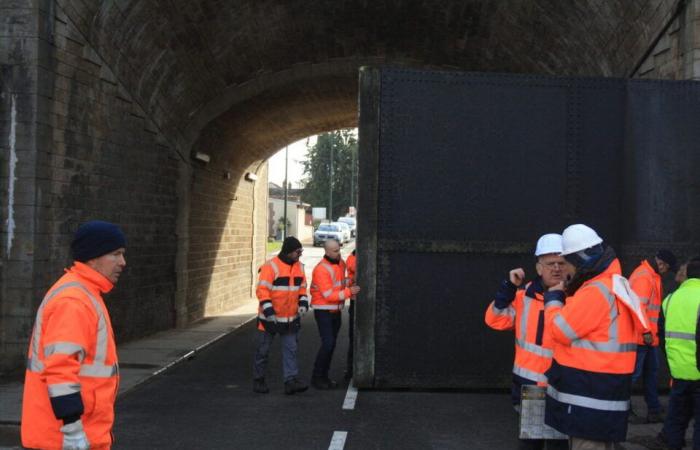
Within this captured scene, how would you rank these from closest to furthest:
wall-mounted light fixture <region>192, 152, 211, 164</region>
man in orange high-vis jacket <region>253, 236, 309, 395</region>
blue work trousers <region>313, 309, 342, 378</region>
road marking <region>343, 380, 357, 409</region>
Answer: road marking <region>343, 380, 357, 409</region>
man in orange high-vis jacket <region>253, 236, 309, 395</region>
blue work trousers <region>313, 309, 342, 378</region>
wall-mounted light fixture <region>192, 152, 211, 164</region>

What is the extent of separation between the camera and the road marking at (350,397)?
27.7 ft

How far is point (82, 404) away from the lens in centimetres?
342

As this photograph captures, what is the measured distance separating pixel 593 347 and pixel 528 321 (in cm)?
128

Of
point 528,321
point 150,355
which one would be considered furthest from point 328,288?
point 528,321

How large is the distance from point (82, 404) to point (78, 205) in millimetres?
7894

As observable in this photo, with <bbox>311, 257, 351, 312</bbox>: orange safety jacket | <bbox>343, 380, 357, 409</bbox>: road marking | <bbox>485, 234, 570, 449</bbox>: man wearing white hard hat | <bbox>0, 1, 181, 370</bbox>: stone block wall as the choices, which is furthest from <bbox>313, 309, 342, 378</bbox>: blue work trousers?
<bbox>485, 234, 570, 449</bbox>: man wearing white hard hat

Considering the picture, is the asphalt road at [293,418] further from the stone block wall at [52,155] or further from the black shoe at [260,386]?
the stone block wall at [52,155]

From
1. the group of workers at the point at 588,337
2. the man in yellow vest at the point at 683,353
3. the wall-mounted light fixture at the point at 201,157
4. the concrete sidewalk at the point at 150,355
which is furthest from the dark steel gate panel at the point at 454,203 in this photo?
the wall-mounted light fixture at the point at 201,157

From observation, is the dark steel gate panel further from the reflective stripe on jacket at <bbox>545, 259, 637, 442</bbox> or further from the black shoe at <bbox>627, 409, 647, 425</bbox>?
the reflective stripe on jacket at <bbox>545, 259, 637, 442</bbox>

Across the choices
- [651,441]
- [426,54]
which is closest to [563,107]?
[651,441]

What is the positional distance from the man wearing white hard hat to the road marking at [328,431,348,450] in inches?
75.1

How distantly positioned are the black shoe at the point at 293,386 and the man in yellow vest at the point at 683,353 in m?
4.35

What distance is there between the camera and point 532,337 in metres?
5.31

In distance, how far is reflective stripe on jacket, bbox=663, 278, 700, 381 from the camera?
616 centimetres
